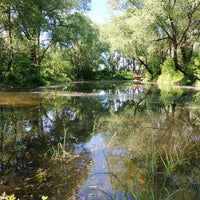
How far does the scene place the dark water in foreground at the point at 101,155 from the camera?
3.89m

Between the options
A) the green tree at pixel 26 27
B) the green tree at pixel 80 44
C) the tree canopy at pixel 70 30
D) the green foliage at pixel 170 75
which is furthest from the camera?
the green foliage at pixel 170 75

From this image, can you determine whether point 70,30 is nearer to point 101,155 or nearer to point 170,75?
point 170,75

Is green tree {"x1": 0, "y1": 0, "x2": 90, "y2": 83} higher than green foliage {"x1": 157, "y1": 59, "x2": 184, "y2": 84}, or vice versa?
green tree {"x1": 0, "y1": 0, "x2": 90, "y2": 83}

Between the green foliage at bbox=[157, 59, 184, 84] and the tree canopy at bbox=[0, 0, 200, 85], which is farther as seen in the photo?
the green foliage at bbox=[157, 59, 184, 84]

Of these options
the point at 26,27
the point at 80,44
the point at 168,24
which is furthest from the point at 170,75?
the point at 80,44

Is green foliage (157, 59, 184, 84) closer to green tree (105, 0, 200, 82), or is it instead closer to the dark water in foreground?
green tree (105, 0, 200, 82)

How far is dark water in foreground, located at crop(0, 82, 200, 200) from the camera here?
3895 mm

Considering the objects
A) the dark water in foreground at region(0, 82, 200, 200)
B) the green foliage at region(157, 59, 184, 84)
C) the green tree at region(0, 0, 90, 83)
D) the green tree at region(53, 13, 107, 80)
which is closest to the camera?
the dark water in foreground at region(0, 82, 200, 200)

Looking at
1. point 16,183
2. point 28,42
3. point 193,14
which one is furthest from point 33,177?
point 193,14

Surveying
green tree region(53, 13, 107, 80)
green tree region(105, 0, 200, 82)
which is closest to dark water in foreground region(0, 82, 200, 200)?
green tree region(105, 0, 200, 82)

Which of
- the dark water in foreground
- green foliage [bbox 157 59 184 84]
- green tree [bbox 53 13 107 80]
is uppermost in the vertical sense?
green tree [bbox 53 13 107 80]

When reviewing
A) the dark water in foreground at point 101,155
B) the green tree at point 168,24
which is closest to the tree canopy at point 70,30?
the green tree at point 168,24

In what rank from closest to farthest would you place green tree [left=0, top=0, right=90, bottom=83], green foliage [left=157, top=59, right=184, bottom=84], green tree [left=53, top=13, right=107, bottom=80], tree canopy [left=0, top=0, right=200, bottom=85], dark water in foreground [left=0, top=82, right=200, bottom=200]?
1. dark water in foreground [left=0, top=82, right=200, bottom=200]
2. green tree [left=0, top=0, right=90, bottom=83]
3. tree canopy [left=0, top=0, right=200, bottom=85]
4. green tree [left=53, top=13, right=107, bottom=80]
5. green foliage [left=157, top=59, right=184, bottom=84]

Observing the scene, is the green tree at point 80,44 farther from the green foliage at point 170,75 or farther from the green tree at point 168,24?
the green foliage at point 170,75
